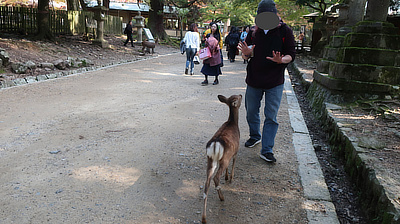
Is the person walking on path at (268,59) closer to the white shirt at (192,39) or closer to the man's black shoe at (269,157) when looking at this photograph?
the man's black shoe at (269,157)

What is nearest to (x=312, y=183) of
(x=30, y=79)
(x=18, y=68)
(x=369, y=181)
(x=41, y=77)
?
(x=369, y=181)

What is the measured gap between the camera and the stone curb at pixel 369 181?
2342 millimetres

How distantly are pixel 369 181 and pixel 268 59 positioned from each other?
169 centimetres

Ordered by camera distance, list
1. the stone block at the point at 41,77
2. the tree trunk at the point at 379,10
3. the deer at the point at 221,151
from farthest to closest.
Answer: the stone block at the point at 41,77, the tree trunk at the point at 379,10, the deer at the point at 221,151

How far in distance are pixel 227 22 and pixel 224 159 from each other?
40.7m

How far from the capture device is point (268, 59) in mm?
3629

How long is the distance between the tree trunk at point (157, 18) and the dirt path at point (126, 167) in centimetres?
1929

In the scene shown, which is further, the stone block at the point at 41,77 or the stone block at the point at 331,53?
the stone block at the point at 41,77

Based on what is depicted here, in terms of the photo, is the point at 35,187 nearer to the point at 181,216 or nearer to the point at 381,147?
the point at 181,216

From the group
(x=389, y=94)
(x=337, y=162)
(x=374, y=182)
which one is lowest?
(x=337, y=162)

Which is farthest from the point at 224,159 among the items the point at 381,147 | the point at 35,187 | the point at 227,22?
the point at 227,22

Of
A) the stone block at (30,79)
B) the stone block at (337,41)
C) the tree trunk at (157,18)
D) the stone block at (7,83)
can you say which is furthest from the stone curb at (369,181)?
the tree trunk at (157,18)

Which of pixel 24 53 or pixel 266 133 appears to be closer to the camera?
pixel 266 133

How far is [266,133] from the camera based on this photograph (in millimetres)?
3816
